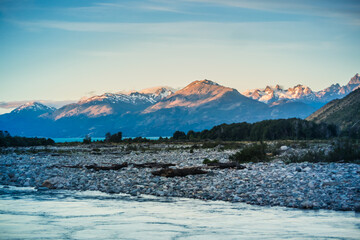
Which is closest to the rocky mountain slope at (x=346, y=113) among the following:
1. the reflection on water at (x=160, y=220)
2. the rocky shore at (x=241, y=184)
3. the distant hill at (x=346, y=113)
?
the distant hill at (x=346, y=113)

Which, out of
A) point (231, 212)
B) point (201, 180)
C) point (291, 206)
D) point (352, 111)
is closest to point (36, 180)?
point (201, 180)

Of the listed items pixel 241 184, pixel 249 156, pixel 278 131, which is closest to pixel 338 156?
pixel 249 156

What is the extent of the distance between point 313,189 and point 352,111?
102 m

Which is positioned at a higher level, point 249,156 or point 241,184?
point 249,156

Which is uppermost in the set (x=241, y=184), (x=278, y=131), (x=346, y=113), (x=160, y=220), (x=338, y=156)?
(x=346, y=113)

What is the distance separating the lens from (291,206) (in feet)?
51.6

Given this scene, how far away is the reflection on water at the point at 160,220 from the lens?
11.7 metres

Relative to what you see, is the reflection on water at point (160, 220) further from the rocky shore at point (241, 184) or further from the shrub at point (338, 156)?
the shrub at point (338, 156)

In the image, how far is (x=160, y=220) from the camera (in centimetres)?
1385

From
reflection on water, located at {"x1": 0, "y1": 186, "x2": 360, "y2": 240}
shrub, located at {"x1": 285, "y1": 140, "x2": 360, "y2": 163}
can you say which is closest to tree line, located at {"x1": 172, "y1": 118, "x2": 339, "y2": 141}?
shrub, located at {"x1": 285, "y1": 140, "x2": 360, "y2": 163}

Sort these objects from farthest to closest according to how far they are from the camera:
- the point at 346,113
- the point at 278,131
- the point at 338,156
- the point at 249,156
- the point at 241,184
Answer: the point at 346,113 → the point at 278,131 → the point at 249,156 → the point at 338,156 → the point at 241,184

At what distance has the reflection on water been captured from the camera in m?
11.7

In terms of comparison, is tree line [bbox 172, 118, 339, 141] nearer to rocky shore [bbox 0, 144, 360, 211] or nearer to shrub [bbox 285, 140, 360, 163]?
shrub [bbox 285, 140, 360, 163]

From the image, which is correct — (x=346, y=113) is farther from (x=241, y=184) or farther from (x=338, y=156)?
(x=241, y=184)
